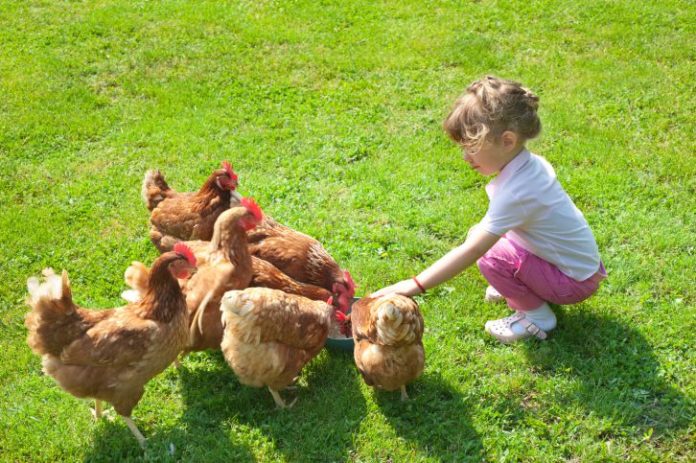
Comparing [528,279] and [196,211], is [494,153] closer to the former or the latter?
[528,279]

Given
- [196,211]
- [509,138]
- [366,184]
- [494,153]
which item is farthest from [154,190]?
[509,138]

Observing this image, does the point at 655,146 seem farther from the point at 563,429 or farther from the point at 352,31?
the point at 352,31

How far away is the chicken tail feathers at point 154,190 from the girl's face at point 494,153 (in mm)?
2691

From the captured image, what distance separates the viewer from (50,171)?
6.75 m

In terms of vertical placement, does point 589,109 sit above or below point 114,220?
above

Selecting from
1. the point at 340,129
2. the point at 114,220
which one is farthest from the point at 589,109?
the point at 114,220

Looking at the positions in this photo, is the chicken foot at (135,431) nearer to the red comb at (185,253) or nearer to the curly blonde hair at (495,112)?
the red comb at (185,253)

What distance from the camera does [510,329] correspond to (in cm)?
465

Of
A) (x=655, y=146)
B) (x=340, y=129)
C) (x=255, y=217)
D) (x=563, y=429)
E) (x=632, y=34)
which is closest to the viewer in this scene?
(x=563, y=429)

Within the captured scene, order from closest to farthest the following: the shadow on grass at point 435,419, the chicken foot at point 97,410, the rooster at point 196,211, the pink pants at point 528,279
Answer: the shadow on grass at point 435,419
the chicken foot at point 97,410
the pink pants at point 528,279
the rooster at point 196,211

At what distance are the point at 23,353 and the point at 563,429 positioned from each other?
3.76m

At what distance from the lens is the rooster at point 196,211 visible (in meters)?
5.23

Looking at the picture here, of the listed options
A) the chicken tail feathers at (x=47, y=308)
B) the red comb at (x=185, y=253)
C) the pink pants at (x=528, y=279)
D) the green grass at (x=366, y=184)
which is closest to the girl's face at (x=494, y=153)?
the pink pants at (x=528, y=279)

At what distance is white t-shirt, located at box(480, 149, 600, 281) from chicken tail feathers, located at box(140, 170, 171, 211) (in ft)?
9.12
